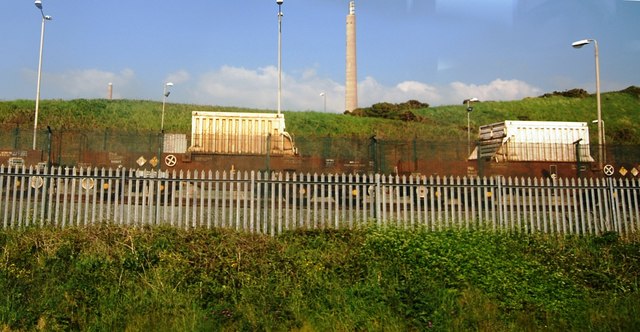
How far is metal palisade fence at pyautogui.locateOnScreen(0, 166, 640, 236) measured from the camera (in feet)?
28.9

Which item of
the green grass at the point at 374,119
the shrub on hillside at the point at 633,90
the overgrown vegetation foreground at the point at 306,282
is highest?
the shrub on hillside at the point at 633,90

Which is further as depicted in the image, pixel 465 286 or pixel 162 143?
pixel 162 143

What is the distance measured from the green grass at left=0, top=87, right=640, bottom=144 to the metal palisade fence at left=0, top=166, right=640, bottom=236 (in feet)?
102

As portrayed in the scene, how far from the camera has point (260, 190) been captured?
30.1ft

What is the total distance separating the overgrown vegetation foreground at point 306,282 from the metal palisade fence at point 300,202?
83 cm

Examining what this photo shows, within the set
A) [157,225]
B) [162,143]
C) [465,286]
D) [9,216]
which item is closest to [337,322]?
[465,286]

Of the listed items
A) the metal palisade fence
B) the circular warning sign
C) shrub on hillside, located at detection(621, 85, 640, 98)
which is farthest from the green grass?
the metal palisade fence

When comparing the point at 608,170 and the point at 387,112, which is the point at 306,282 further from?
the point at 387,112

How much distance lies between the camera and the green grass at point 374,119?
46875 mm

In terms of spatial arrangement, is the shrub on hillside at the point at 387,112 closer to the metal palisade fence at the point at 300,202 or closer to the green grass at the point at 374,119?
the green grass at the point at 374,119

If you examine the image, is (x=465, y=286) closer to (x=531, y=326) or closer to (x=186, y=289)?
(x=531, y=326)

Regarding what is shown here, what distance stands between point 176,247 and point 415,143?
498 inches

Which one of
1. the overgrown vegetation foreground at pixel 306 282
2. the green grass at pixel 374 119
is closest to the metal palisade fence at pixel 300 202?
the overgrown vegetation foreground at pixel 306 282

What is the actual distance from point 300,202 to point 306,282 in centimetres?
273
